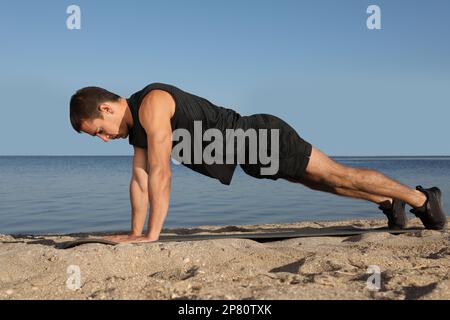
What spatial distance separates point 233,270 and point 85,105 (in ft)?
4.96

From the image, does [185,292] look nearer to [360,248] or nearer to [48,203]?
[360,248]

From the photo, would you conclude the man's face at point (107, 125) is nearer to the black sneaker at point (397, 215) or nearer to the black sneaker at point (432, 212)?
the black sneaker at point (397, 215)

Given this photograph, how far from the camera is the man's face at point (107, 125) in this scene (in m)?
3.28

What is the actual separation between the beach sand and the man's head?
0.79 metres

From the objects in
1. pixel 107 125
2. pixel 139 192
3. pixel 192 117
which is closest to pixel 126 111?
pixel 107 125

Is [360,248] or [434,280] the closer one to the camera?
[434,280]

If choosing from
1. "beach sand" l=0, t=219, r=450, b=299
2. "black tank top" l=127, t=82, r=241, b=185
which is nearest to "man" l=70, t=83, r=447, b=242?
"black tank top" l=127, t=82, r=241, b=185

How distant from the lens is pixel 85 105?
3.21 metres

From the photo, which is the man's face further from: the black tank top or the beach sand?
the beach sand

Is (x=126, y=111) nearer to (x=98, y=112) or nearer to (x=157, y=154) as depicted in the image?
(x=98, y=112)

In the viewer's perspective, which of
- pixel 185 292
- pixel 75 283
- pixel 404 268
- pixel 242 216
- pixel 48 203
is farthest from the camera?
pixel 48 203
